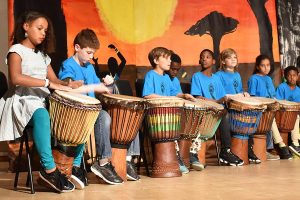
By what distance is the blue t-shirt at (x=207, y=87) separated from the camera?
6156 mm

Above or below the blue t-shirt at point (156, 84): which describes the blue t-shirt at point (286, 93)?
below

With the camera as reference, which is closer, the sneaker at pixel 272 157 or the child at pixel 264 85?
the sneaker at pixel 272 157

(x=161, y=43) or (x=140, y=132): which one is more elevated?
(x=161, y=43)

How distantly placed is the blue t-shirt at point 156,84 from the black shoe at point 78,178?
1162 millimetres

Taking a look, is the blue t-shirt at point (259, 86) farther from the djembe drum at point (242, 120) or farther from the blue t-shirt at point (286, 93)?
the djembe drum at point (242, 120)

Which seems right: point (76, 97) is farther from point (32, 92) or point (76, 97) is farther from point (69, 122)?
point (32, 92)

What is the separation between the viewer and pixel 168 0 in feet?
23.4

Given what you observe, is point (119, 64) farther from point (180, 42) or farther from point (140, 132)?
point (140, 132)

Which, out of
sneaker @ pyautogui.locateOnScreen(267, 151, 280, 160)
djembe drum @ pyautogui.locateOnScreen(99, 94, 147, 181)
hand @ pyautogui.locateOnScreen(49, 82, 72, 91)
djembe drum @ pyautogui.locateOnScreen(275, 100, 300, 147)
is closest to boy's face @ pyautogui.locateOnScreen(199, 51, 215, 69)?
djembe drum @ pyautogui.locateOnScreen(275, 100, 300, 147)

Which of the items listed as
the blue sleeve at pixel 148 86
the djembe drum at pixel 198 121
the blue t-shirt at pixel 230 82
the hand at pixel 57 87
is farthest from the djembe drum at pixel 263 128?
the hand at pixel 57 87

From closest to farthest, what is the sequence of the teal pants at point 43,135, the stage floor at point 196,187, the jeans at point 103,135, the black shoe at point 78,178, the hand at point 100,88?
the stage floor at point 196,187 < the teal pants at point 43,135 < the black shoe at point 78,178 < the hand at point 100,88 < the jeans at point 103,135

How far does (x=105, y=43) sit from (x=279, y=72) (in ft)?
7.44

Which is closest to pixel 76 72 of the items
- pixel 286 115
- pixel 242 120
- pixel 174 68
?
pixel 242 120

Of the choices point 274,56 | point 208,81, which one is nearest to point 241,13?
point 274,56
